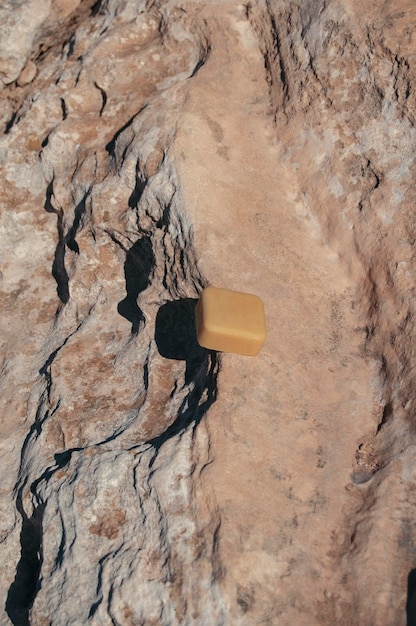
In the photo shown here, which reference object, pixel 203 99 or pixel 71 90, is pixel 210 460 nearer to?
pixel 203 99

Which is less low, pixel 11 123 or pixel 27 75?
pixel 27 75

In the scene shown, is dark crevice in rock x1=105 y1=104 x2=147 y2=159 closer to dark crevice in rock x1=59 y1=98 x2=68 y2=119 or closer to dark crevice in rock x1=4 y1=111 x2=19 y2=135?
dark crevice in rock x1=59 y1=98 x2=68 y2=119

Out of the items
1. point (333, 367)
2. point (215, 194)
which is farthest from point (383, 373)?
point (215, 194)

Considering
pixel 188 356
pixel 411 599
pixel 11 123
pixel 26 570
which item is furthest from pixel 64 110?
pixel 411 599

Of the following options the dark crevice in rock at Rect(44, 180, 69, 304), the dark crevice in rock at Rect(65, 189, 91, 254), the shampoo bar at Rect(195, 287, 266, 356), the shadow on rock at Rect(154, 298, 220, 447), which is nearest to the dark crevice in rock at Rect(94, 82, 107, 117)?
the dark crevice in rock at Rect(44, 180, 69, 304)

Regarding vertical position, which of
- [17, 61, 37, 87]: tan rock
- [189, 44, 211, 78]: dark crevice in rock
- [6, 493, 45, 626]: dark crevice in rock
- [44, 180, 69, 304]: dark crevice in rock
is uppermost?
[189, 44, 211, 78]: dark crevice in rock

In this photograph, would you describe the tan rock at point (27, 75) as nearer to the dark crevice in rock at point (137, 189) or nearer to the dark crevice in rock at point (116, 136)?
the dark crevice in rock at point (116, 136)

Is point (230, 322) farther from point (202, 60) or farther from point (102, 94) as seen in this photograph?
point (102, 94)
